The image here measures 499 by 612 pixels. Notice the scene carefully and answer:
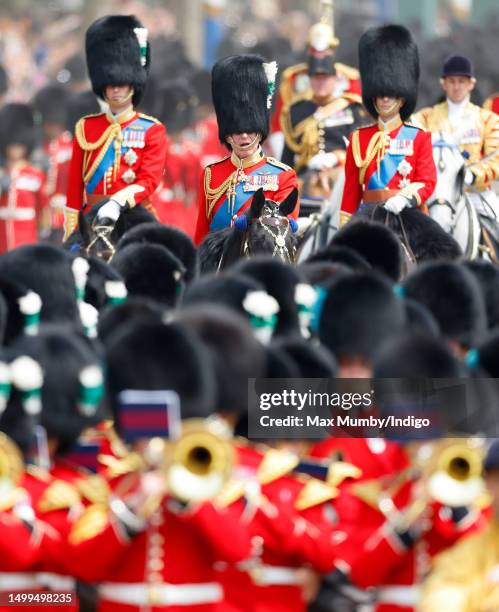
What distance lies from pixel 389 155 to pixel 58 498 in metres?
5.23

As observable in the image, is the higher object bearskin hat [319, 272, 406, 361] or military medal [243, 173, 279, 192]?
bearskin hat [319, 272, 406, 361]

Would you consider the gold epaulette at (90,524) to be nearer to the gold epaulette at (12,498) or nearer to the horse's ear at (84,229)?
the gold epaulette at (12,498)

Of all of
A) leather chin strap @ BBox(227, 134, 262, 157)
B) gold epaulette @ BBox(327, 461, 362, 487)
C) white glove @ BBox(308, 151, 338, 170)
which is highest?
leather chin strap @ BBox(227, 134, 262, 157)

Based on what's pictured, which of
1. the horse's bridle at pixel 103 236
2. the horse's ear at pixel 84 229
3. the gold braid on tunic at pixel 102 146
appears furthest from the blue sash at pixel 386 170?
the horse's ear at pixel 84 229

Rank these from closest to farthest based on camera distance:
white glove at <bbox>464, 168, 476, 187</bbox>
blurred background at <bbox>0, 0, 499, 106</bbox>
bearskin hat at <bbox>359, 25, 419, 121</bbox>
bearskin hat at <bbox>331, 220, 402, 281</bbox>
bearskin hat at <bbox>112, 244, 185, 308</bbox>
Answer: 1. bearskin hat at <bbox>112, 244, 185, 308</bbox>
2. bearskin hat at <bbox>331, 220, 402, 281</bbox>
3. bearskin hat at <bbox>359, 25, 419, 121</bbox>
4. white glove at <bbox>464, 168, 476, 187</bbox>
5. blurred background at <bbox>0, 0, 499, 106</bbox>

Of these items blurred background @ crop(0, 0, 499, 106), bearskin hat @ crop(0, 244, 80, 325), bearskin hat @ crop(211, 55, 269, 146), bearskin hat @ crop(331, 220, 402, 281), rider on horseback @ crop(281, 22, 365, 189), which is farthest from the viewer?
blurred background @ crop(0, 0, 499, 106)

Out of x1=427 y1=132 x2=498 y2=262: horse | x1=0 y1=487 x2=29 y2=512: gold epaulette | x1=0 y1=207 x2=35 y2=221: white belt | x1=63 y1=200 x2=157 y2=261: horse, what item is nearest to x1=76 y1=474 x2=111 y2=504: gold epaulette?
x1=0 y1=487 x2=29 y2=512: gold epaulette

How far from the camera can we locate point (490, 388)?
566 cm

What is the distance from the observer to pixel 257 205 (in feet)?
27.8

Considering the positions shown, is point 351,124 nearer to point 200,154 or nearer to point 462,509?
point 200,154

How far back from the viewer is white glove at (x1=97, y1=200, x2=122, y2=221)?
9.35 m

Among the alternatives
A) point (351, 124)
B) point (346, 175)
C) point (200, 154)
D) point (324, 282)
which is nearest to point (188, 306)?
point (324, 282)

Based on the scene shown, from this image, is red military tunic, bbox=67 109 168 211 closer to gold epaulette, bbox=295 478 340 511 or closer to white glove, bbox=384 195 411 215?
white glove, bbox=384 195 411 215

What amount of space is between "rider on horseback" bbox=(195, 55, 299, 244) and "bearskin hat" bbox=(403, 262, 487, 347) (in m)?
2.14
